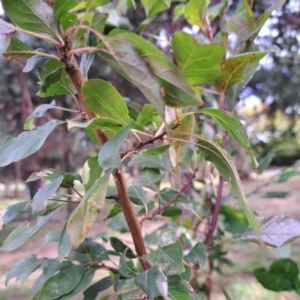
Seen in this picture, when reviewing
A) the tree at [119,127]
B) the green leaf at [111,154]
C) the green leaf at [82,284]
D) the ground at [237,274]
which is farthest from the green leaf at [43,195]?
the ground at [237,274]

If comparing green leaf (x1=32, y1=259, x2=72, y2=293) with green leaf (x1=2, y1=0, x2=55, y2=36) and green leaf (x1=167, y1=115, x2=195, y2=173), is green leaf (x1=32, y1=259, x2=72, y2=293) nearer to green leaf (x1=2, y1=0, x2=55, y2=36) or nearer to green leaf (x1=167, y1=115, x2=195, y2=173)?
green leaf (x1=167, y1=115, x2=195, y2=173)

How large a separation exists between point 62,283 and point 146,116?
34 cm

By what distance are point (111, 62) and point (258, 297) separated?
154 centimetres

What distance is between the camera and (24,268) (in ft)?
1.63

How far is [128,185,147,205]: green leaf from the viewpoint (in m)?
0.50

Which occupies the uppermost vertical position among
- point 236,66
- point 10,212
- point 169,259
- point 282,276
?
point 236,66

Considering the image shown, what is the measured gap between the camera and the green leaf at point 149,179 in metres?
0.58

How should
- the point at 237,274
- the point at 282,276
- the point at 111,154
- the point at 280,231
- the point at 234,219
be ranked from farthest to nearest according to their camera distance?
the point at 237,274, the point at 234,219, the point at 282,276, the point at 280,231, the point at 111,154

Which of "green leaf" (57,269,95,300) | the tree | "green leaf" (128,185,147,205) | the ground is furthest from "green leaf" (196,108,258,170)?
the ground

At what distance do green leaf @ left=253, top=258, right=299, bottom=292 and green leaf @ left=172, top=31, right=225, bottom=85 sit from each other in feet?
1.87

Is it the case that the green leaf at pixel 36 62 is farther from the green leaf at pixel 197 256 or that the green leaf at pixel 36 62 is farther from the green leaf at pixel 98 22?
the green leaf at pixel 197 256

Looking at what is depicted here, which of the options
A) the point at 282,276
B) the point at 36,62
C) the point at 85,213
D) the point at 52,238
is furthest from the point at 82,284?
the point at 282,276

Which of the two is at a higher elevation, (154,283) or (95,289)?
(154,283)

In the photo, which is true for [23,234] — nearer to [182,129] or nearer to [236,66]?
[182,129]
